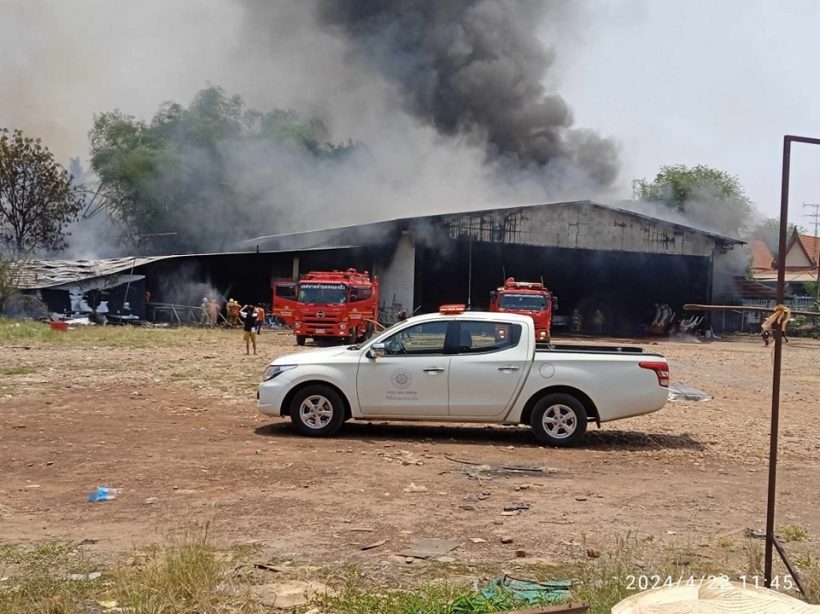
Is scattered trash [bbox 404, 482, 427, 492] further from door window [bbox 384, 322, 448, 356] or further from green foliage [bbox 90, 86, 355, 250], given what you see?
green foliage [bbox 90, 86, 355, 250]

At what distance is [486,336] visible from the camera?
930cm

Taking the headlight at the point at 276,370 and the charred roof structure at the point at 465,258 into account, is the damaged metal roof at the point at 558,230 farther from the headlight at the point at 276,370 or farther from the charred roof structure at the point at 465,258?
the headlight at the point at 276,370

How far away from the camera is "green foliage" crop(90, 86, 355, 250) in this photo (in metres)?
48.2

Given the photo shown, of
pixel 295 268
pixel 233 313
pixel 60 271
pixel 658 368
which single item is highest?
pixel 295 268

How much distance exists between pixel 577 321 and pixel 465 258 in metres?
7.29

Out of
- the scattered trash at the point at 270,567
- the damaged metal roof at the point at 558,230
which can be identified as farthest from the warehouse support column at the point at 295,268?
the scattered trash at the point at 270,567

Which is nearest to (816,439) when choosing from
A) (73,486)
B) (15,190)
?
(73,486)

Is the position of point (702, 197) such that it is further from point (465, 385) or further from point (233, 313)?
point (465, 385)

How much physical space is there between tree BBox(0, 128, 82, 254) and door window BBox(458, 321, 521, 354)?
37.7m

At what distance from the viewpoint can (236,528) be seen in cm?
557

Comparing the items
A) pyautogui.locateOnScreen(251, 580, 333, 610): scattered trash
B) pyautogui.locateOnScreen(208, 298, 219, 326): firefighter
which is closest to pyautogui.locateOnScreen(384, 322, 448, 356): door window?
pyautogui.locateOnScreen(251, 580, 333, 610): scattered trash

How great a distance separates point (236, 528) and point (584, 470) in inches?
146

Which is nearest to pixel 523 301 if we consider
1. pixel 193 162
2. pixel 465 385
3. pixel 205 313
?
pixel 205 313

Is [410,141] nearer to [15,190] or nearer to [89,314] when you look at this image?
[89,314]
